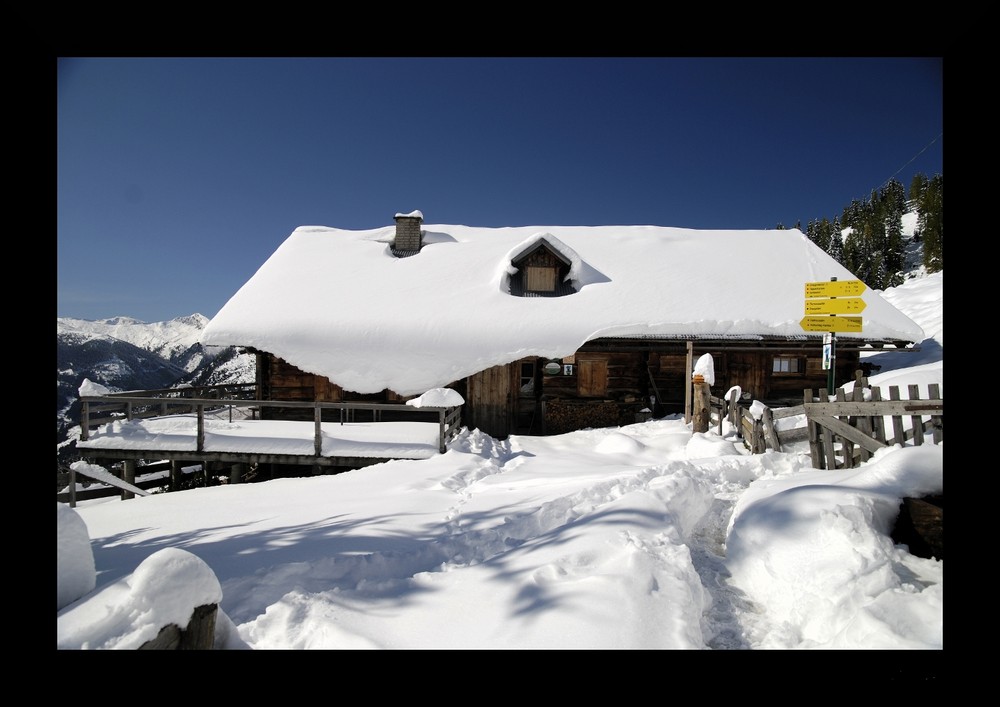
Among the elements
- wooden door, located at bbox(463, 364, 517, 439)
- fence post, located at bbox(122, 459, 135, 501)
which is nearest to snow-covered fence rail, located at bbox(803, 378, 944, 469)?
wooden door, located at bbox(463, 364, 517, 439)

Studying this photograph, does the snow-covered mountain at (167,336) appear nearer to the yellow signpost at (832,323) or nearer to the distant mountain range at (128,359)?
the distant mountain range at (128,359)

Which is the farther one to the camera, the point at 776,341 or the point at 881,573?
the point at 776,341

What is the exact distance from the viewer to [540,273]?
43.4 feet

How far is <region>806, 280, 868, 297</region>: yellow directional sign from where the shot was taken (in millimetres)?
5578

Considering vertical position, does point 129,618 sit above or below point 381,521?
above

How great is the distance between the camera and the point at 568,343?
1058 cm

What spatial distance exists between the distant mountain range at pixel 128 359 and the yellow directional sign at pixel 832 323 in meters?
7.71

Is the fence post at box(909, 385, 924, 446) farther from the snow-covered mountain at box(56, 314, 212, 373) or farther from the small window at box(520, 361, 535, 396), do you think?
the snow-covered mountain at box(56, 314, 212, 373)

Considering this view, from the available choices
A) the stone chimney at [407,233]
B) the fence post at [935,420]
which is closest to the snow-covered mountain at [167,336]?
the stone chimney at [407,233]

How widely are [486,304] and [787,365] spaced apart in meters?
9.71
